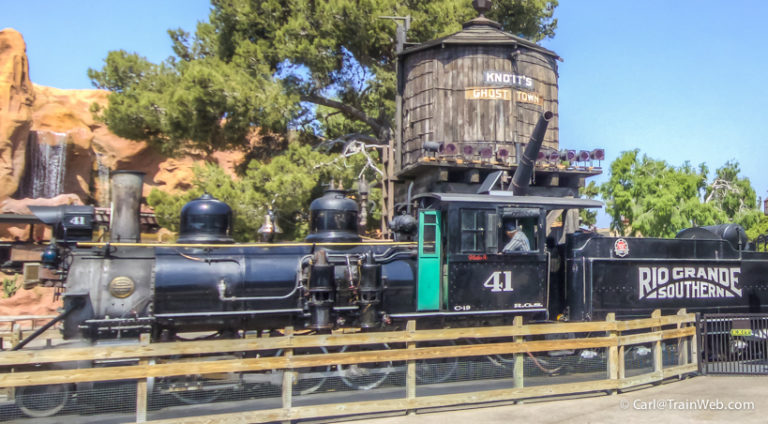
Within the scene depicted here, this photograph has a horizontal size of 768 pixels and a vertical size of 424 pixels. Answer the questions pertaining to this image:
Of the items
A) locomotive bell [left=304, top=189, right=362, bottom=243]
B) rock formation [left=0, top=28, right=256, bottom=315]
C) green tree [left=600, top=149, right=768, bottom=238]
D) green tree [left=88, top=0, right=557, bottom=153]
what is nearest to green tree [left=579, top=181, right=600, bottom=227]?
green tree [left=600, top=149, right=768, bottom=238]

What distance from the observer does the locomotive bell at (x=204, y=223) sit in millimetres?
9289

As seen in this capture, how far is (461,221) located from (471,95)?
32.1 feet

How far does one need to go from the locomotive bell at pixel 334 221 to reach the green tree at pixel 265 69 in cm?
1082

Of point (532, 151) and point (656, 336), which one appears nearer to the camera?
point (656, 336)

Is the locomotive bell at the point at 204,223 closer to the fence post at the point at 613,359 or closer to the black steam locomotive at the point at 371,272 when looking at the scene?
the black steam locomotive at the point at 371,272

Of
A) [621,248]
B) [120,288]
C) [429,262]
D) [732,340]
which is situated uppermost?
[621,248]

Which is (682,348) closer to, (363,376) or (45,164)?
(363,376)

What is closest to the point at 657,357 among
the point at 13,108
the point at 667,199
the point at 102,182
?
the point at 667,199

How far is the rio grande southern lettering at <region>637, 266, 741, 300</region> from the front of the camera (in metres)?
10.2

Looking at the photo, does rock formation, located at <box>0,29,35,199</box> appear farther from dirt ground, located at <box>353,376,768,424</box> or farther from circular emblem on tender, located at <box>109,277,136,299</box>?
dirt ground, located at <box>353,376,768,424</box>

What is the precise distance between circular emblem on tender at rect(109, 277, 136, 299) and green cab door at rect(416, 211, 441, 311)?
4.17 metres

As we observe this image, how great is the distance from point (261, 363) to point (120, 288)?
2.62 m

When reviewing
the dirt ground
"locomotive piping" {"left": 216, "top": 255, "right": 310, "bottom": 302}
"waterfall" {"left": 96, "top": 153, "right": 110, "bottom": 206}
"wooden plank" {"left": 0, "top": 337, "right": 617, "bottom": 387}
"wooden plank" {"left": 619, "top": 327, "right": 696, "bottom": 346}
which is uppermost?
"waterfall" {"left": 96, "top": 153, "right": 110, "bottom": 206}

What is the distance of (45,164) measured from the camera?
29.2 metres
